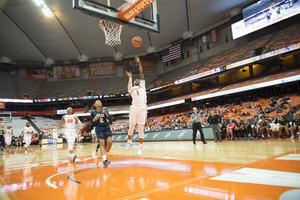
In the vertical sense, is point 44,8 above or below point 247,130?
above

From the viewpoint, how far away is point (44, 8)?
926 inches

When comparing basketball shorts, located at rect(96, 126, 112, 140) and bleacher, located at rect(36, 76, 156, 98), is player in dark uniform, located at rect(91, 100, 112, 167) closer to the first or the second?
basketball shorts, located at rect(96, 126, 112, 140)

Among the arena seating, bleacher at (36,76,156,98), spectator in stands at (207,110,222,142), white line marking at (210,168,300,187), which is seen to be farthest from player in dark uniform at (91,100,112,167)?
the arena seating

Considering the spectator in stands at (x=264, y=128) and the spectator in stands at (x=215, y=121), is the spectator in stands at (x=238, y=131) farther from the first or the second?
the spectator in stands at (x=215, y=121)

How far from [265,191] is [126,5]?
296 inches

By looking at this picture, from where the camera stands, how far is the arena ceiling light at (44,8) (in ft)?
74.1

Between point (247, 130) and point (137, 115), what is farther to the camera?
point (247, 130)

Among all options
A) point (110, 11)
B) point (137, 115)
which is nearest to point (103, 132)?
point (137, 115)

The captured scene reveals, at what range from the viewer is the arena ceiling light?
22.6 m

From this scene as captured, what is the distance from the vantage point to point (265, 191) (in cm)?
189

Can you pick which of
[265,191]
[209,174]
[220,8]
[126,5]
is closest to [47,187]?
[209,174]

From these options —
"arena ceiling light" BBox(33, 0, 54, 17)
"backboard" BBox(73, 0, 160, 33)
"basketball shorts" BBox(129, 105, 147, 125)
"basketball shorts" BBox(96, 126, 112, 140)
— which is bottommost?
"basketball shorts" BBox(96, 126, 112, 140)

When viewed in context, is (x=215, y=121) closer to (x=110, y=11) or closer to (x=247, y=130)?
(x=247, y=130)

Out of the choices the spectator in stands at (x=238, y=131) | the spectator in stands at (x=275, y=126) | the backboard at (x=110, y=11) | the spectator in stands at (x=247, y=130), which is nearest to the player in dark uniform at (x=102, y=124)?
the backboard at (x=110, y=11)
